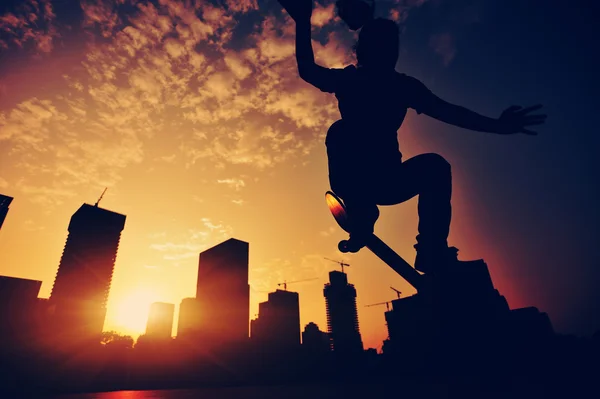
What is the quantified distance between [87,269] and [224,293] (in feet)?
321

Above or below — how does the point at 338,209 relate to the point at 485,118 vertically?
below

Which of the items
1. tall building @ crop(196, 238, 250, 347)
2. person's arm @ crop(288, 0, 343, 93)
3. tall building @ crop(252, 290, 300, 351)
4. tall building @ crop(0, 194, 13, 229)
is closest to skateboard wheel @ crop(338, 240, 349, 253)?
person's arm @ crop(288, 0, 343, 93)

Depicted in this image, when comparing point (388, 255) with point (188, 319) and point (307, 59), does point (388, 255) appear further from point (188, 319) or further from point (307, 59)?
point (188, 319)

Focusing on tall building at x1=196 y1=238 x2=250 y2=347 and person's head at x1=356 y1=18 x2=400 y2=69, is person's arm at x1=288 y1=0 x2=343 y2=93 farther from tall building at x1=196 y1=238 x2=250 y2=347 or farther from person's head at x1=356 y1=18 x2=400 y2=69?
tall building at x1=196 y1=238 x2=250 y2=347

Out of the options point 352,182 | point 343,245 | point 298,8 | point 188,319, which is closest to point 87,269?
point 188,319

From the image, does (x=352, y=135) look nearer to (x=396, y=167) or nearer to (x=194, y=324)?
(x=396, y=167)

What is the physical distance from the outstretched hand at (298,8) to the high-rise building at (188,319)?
187 m

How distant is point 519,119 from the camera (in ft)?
12.8

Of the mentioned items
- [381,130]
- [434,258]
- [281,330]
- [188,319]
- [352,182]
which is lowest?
[434,258]

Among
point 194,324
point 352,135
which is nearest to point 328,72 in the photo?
point 352,135

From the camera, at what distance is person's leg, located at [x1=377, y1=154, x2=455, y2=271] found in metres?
3.55

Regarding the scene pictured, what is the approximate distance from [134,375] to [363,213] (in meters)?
156

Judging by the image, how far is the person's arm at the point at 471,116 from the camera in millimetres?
3760

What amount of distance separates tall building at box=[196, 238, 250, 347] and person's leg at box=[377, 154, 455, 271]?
16604 cm
